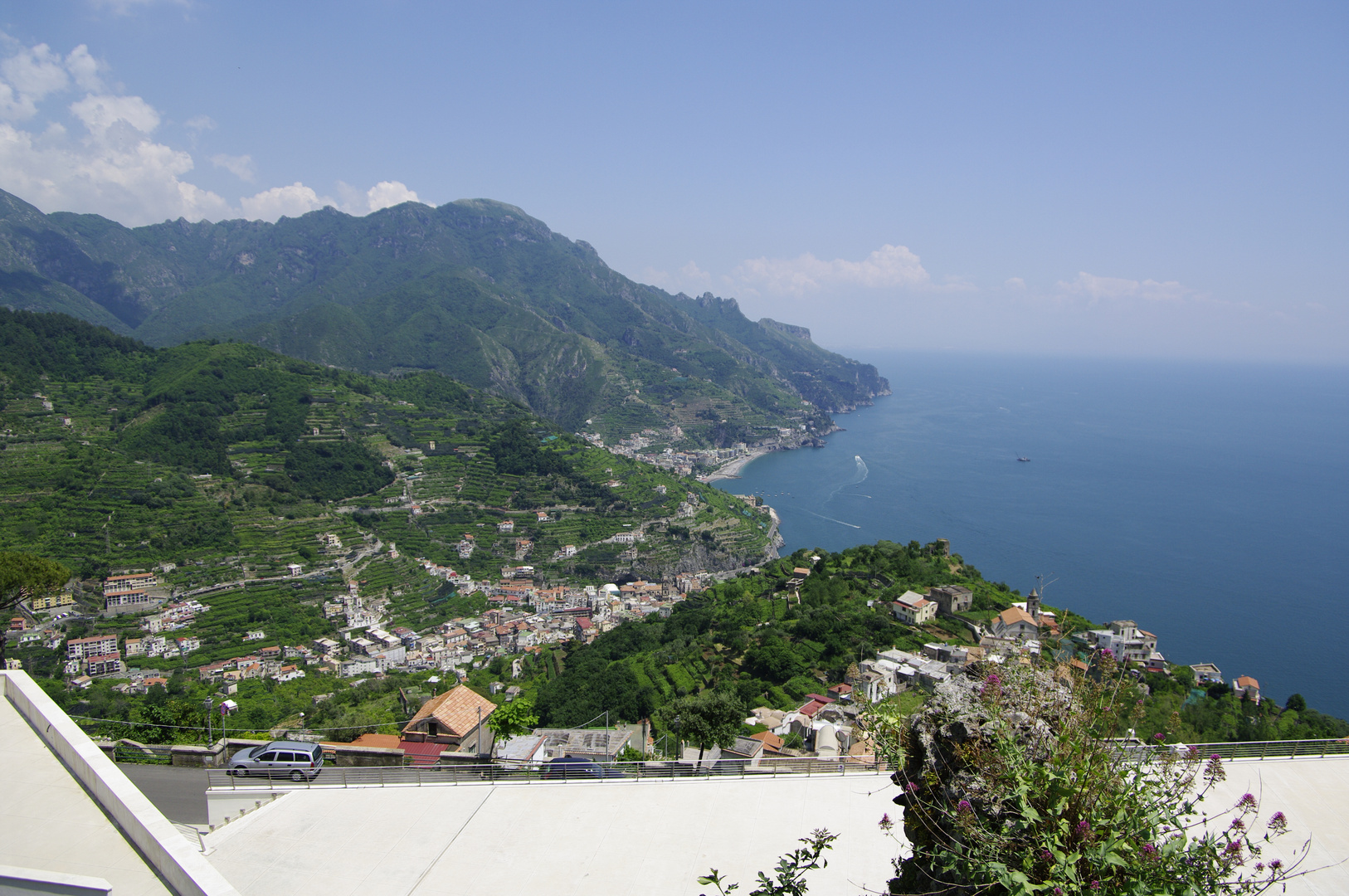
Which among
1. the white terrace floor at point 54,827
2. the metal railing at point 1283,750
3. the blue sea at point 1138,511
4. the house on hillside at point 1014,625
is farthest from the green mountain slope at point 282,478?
the metal railing at point 1283,750

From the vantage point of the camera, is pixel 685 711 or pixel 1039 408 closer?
pixel 685 711

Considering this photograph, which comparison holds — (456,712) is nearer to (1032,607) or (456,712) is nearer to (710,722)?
(710,722)

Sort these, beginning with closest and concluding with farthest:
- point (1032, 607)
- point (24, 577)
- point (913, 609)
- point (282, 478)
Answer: point (24, 577)
point (913, 609)
point (1032, 607)
point (282, 478)

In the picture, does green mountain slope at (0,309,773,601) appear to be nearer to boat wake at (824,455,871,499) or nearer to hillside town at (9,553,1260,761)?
hillside town at (9,553,1260,761)

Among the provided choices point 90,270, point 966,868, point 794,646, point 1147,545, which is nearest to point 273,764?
point 966,868

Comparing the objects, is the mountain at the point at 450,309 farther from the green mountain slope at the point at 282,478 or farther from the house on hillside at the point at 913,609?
the house on hillside at the point at 913,609

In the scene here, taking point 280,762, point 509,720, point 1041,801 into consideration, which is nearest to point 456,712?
point 509,720

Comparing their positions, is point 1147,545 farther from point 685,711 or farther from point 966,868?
point 966,868
